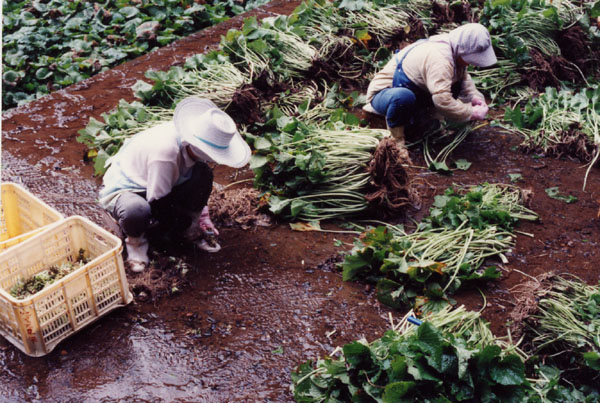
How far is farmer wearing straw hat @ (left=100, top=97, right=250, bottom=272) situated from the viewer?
3078 millimetres

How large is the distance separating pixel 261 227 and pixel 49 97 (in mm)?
2571

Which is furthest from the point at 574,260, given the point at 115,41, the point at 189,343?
the point at 115,41

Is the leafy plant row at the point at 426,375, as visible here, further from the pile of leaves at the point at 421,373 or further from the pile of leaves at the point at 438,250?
the pile of leaves at the point at 438,250

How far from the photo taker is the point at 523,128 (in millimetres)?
4734

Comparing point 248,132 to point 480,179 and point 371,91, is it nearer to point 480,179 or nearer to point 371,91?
point 371,91

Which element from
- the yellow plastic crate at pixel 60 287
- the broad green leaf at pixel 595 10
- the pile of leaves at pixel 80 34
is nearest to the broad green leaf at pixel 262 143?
the yellow plastic crate at pixel 60 287

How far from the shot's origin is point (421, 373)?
93.4 inches

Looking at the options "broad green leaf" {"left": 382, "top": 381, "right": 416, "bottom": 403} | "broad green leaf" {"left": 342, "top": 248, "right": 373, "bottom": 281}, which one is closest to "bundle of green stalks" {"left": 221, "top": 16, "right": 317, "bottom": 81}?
"broad green leaf" {"left": 342, "top": 248, "right": 373, "bottom": 281}

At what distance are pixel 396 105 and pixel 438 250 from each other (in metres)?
1.38

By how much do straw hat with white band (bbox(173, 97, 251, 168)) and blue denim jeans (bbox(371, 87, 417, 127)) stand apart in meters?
1.55

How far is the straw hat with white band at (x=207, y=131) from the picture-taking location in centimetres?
306

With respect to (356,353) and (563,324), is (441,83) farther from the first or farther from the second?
(356,353)

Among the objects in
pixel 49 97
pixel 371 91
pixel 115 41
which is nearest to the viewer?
pixel 371 91

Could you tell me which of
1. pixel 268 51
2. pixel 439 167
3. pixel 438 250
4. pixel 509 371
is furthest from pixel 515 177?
pixel 268 51
